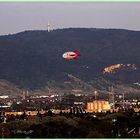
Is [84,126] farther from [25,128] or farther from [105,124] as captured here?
[25,128]

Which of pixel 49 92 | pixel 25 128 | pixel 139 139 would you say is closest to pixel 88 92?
pixel 49 92

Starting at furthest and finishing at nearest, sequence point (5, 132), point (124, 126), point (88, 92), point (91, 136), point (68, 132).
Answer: point (88, 92) < point (124, 126) < point (5, 132) < point (68, 132) < point (91, 136)

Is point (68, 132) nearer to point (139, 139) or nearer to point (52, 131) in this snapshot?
point (52, 131)

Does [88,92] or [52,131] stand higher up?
[88,92]

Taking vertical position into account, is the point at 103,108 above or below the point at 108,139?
above

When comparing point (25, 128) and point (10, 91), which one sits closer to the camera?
point (25, 128)

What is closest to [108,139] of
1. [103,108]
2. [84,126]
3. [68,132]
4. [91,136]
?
[91,136]

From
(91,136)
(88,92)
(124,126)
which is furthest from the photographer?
(88,92)

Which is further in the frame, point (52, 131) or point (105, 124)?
point (105, 124)

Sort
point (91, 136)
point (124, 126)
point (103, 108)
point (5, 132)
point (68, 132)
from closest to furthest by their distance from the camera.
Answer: point (91, 136) → point (68, 132) → point (5, 132) → point (124, 126) → point (103, 108)
